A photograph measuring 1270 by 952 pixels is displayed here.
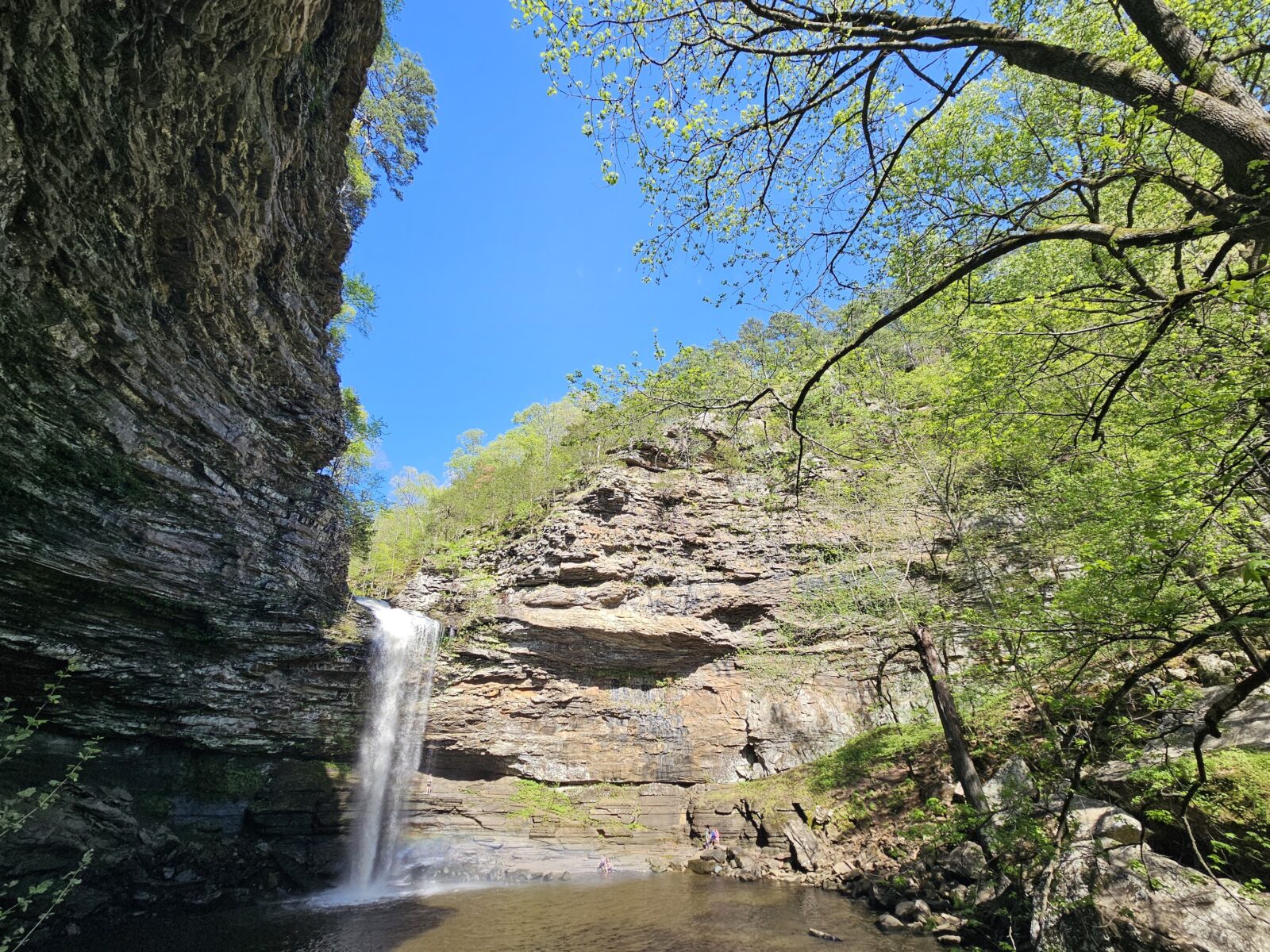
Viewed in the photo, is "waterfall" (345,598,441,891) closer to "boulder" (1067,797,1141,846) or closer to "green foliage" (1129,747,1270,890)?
"boulder" (1067,797,1141,846)

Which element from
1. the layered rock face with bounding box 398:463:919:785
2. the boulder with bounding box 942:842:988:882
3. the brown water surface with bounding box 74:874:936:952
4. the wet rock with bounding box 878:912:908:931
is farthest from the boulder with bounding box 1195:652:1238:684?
the layered rock face with bounding box 398:463:919:785

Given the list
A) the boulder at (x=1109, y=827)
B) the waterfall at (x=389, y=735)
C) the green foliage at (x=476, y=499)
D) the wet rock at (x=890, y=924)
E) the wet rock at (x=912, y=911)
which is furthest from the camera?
the green foliage at (x=476, y=499)

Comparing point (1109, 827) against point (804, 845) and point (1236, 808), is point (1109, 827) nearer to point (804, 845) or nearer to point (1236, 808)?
point (1236, 808)

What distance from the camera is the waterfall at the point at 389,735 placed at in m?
16.1

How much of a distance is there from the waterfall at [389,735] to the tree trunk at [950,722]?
1481 cm

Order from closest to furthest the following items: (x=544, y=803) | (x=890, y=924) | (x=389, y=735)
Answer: (x=890, y=924), (x=389, y=735), (x=544, y=803)

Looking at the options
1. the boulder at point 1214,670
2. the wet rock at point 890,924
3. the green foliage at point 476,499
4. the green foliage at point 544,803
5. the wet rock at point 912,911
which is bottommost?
the wet rock at point 890,924

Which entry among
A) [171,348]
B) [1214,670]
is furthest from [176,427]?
[1214,670]

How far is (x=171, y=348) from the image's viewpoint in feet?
34.2

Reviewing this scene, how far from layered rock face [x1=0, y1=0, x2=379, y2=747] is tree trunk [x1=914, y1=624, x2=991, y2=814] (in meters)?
15.3

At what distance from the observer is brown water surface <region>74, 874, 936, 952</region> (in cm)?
980

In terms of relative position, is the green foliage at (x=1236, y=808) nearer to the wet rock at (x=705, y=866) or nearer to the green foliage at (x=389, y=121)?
the wet rock at (x=705, y=866)

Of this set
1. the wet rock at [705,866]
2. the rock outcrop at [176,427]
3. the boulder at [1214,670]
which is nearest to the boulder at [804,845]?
the wet rock at [705,866]

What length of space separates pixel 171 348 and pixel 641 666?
1659 centimetres
